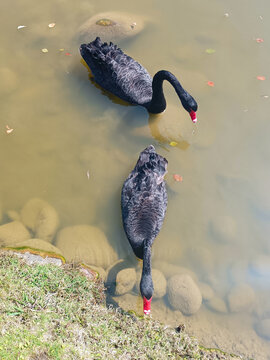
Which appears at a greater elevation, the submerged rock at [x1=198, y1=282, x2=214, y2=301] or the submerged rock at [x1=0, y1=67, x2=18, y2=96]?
the submerged rock at [x1=0, y1=67, x2=18, y2=96]

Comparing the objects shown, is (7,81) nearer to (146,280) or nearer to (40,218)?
(40,218)

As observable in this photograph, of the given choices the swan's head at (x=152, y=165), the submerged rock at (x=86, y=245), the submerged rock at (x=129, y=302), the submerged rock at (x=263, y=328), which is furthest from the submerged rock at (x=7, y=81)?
the submerged rock at (x=263, y=328)

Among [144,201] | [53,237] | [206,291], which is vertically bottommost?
[206,291]

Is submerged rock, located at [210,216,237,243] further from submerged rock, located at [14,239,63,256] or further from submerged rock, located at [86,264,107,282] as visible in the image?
submerged rock, located at [14,239,63,256]

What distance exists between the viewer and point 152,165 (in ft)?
17.9

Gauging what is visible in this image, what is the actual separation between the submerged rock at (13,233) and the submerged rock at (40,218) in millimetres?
114

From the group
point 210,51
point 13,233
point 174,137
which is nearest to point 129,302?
point 13,233

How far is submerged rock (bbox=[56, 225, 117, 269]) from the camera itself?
16.9 ft

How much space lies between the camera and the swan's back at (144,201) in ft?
16.8

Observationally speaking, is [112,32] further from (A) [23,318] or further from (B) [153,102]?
(A) [23,318]

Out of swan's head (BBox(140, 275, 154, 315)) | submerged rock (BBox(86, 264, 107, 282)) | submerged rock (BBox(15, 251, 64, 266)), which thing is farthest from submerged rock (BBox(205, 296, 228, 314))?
submerged rock (BBox(15, 251, 64, 266))

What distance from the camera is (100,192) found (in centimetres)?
582

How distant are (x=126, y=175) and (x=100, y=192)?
0.51 metres

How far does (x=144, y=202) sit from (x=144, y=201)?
1 cm
